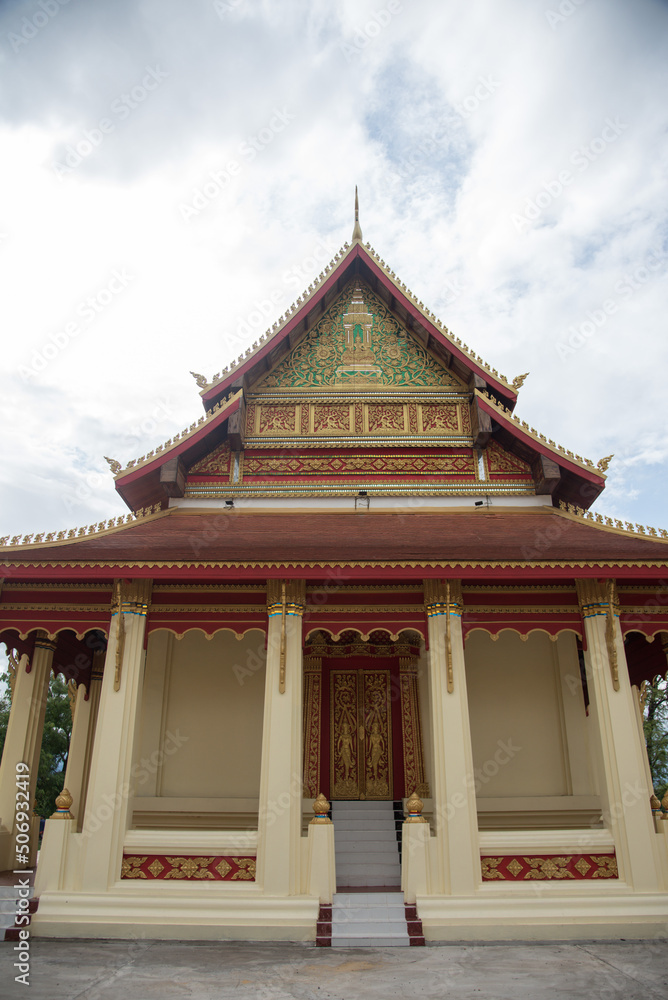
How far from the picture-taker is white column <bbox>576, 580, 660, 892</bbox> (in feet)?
22.8

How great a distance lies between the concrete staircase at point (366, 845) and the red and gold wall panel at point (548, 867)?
4.80ft

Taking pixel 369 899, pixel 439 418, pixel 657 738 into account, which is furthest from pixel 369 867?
pixel 657 738

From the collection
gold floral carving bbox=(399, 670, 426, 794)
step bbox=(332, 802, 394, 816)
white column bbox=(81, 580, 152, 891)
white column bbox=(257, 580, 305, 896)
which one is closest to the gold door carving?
step bbox=(332, 802, 394, 816)

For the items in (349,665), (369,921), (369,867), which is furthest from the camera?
(349,665)

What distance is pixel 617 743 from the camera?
7301 millimetres

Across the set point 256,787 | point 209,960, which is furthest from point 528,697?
point 209,960

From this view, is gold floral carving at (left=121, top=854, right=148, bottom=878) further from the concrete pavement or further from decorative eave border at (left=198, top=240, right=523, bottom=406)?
decorative eave border at (left=198, top=240, right=523, bottom=406)

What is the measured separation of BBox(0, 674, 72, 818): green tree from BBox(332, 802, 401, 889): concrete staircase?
66.1 ft

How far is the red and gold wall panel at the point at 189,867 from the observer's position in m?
6.92

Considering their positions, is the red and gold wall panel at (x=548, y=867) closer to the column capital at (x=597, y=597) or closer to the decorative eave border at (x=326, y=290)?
the column capital at (x=597, y=597)

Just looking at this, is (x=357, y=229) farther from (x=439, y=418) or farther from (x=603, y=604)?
(x=603, y=604)

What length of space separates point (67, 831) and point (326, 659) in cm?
407

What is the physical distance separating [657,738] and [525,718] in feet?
70.4

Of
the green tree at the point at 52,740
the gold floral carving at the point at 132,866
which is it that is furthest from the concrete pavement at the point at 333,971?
the green tree at the point at 52,740
